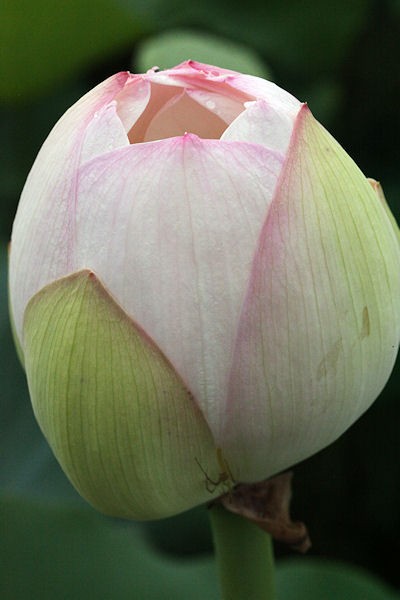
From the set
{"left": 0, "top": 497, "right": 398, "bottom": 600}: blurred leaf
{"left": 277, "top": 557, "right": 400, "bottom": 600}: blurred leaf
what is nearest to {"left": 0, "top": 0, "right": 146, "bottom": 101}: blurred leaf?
{"left": 0, "top": 497, "right": 398, "bottom": 600}: blurred leaf

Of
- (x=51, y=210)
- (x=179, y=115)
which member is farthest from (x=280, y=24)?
(x=51, y=210)

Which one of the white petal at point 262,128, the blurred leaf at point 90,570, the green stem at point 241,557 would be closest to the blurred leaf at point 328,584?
the blurred leaf at point 90,570

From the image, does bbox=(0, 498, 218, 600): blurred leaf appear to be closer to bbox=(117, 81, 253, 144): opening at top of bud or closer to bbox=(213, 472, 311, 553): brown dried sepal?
bbox=(213, 472, 311, 553): brown dried sepal

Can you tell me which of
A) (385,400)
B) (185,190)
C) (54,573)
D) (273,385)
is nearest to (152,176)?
(185,190)

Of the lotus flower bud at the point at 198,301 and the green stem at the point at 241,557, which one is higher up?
the lotus flower bud at the point at 198,301

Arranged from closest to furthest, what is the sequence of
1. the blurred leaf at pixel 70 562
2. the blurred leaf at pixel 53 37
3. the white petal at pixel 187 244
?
the white petal at pixel 187 244 → the blurred leaf at pixel 70 562 → the blurred leaf at pixel 53 37

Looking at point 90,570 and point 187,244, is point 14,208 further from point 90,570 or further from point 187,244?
point 187,244

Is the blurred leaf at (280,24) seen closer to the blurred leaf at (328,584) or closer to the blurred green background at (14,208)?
the blurred green background at (14,208)

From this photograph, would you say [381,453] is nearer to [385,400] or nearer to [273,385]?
[385,400]
